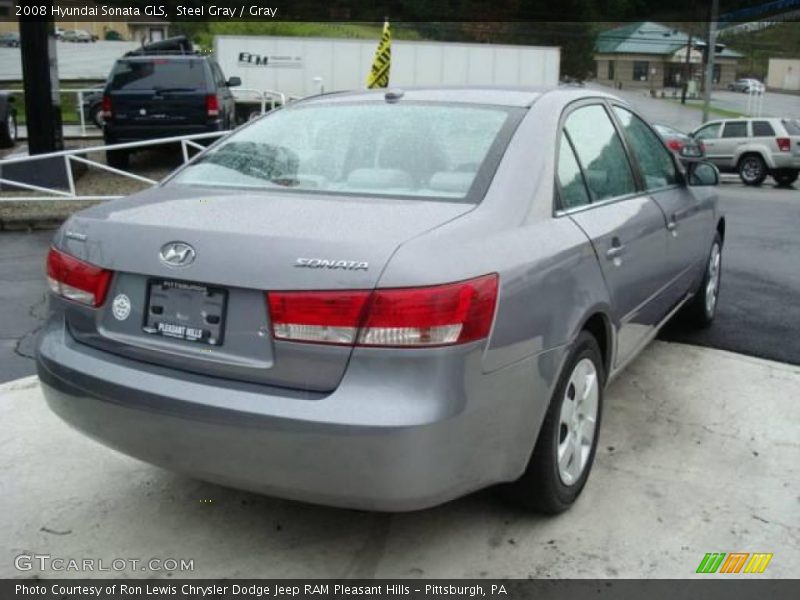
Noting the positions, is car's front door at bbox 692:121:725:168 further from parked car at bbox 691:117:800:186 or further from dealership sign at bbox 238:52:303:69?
dealership sign at bbox 238:52:303:69

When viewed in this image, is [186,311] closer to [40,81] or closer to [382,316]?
[382,316]

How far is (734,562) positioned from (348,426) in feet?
4.96

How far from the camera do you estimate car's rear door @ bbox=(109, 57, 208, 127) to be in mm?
14305

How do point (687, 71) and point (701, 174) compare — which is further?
point (687, 71)

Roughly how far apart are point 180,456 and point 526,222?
4.52 feet

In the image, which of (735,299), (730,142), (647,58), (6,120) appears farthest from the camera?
(647,58)

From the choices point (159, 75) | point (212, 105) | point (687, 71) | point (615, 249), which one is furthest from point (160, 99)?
point (687, 71)

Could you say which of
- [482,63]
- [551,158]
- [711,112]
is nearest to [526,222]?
[551,158]

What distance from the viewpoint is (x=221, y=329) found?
8.71ft

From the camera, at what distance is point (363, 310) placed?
8.12 ft

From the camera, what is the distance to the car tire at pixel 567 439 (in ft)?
9.89

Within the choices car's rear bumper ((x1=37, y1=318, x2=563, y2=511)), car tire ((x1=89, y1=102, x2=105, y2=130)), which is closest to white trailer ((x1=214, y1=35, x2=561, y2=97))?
car tire ((x1=89, y1=102, x2=105, y2=130))

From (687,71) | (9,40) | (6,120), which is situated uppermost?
(9,40)

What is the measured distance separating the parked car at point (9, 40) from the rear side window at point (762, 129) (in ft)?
137
